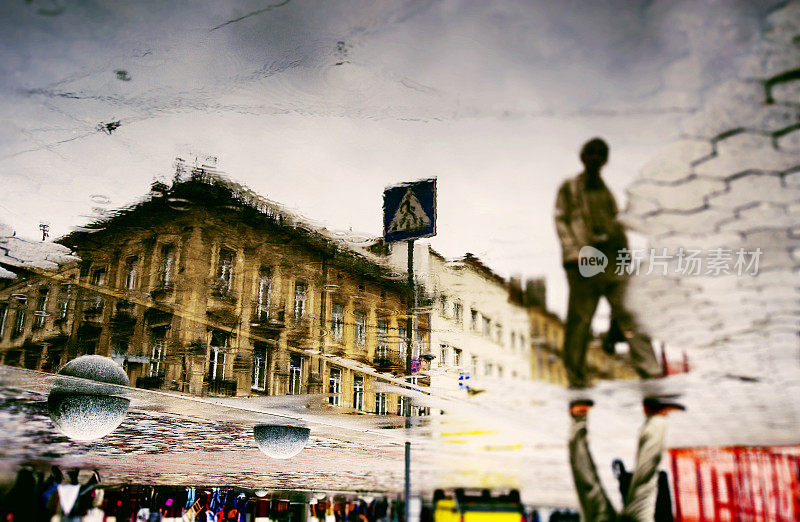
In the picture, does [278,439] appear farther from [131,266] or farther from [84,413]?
[131,266]

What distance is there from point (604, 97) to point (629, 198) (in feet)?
2.10

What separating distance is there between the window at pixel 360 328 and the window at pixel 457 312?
0.71m

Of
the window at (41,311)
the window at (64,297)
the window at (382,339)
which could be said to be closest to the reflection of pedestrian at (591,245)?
the window at (382,339)

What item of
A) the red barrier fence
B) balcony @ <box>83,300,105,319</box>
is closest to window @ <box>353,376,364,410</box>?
balcony @ <box>83,300,105,319</box>

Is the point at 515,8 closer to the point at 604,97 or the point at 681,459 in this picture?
the point at 604,97

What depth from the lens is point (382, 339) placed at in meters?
5.23

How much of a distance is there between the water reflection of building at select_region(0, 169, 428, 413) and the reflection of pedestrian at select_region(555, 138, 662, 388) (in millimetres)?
1427

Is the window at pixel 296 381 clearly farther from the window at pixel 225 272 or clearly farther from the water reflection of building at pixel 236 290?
the window at pixel 225 272

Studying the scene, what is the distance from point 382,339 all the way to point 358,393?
5.40 ft

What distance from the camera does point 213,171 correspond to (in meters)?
3.18

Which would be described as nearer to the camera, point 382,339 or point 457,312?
point 457,312

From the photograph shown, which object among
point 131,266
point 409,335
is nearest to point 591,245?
point 409,335

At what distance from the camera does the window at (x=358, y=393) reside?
6302mm

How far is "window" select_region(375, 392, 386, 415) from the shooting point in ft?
22.2
